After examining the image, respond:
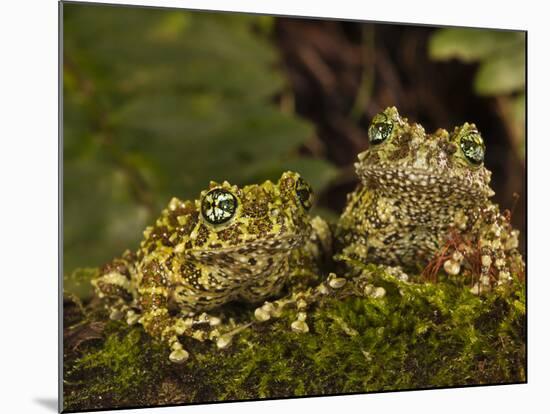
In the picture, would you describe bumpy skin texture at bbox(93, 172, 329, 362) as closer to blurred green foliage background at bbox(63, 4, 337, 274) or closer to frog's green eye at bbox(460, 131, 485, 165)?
blurred green foliage background at bbox(63, 4, 337, 274)

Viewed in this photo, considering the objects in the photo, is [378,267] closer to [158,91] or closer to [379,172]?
[379,172]

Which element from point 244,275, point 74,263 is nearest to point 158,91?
point 74,263

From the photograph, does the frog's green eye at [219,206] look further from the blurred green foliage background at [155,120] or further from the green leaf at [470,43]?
the green leaf at [470,43]

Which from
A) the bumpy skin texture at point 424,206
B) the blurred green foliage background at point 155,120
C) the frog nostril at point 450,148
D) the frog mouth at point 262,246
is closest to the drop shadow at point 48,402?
the blurred green foliage background at point 155,120

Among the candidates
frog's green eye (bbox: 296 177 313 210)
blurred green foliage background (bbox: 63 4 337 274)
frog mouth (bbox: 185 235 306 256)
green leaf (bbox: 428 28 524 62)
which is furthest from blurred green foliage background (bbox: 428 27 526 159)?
frog mouth (bbox: 185 235 306 256)

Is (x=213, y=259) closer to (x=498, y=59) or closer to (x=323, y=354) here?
(x=323, y=354)

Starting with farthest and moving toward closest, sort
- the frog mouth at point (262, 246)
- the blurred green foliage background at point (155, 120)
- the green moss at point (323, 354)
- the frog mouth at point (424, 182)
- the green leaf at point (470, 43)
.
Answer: the green leaf at point (470, 43) → the blurred green foliage background at point (155, 120) → the green moss at point (323, 354) → the frog mouth at point (424, 182) → the frog mouth at point (262, 246)
